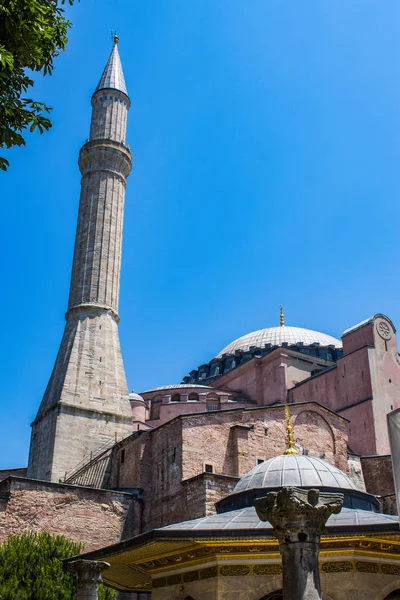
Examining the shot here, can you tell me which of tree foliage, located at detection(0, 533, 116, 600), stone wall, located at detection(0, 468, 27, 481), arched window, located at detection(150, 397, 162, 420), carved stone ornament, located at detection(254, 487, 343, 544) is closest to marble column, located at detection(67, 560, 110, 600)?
tree foliage, located at detection(0, 533, 116, 600)

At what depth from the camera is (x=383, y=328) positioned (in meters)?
25.3

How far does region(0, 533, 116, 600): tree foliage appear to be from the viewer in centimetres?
1276

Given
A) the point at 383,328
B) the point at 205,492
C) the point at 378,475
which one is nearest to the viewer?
the point at 205,492

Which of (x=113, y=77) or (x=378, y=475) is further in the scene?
(x=113, y=77)

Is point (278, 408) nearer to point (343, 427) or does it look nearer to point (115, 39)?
point (343, 427)

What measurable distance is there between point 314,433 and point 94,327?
9.41m

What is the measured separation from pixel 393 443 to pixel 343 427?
56.4 ft

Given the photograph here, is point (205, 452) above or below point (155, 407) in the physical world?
below

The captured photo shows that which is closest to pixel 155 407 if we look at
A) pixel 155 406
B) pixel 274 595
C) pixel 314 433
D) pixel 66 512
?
pixel 155 406

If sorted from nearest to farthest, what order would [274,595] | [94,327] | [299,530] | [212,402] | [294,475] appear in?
[299,530] < [274,595] < [294,475] < [94,327] < [212,402]

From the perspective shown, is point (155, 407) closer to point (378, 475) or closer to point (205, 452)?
point (378, 475)

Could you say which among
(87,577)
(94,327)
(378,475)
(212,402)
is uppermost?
(94,327)

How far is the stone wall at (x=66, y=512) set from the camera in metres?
16.0

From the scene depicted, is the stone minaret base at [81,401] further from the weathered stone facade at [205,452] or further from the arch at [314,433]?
the arch at [314,433]
